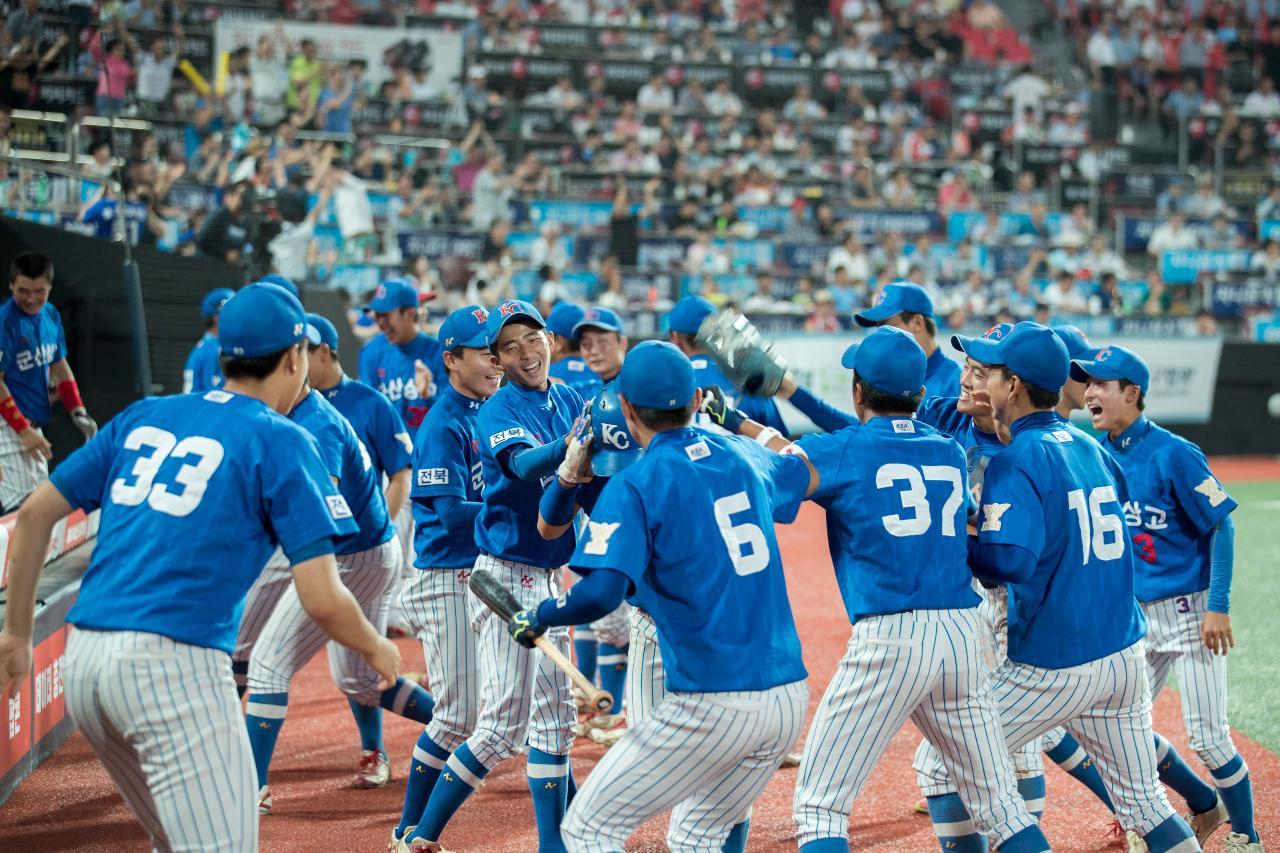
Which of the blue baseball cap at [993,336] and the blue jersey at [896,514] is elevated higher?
the blue baseball cap at [993,336]

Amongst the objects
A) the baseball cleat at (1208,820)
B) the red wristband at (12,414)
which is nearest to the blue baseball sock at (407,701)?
the baseball cleat at (1208,820)

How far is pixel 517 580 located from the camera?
4.99m

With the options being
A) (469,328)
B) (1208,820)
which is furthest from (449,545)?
(1208,820)

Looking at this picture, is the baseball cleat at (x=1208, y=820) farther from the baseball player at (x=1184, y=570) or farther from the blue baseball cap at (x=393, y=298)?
the blue baseball cap at (x=393, y=298)

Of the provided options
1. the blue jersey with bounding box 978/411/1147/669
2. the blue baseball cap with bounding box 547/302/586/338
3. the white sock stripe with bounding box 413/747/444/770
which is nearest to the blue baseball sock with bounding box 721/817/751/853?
the blue jersey with bounding box 978/411/1147/669

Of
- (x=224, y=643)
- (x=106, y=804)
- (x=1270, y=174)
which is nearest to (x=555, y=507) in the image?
(x=224, y=643)

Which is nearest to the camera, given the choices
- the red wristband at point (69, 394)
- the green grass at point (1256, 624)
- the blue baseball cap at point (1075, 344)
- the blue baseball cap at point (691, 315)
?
the blue baseball cap at point (1075, 344)

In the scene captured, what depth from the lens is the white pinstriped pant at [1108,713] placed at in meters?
4.25

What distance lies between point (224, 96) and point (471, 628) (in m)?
13.6

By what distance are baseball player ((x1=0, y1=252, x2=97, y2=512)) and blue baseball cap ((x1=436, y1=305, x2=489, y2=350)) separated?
4267 millimetres

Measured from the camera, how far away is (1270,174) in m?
23.0

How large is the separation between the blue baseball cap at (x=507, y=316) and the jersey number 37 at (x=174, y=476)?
175cm

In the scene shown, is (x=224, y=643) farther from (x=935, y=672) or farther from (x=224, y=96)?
(x=224, y=96)

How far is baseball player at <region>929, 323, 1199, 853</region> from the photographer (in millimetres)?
4215
